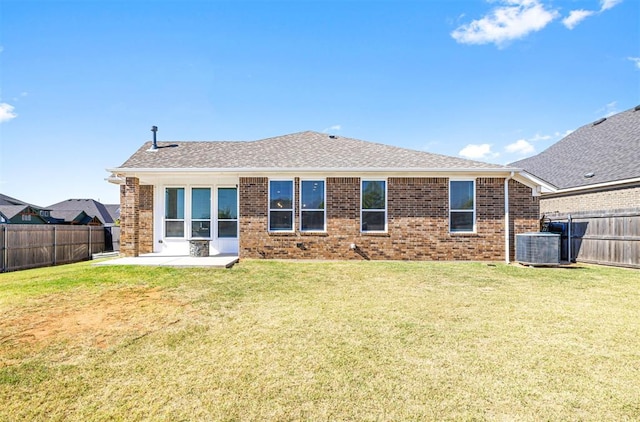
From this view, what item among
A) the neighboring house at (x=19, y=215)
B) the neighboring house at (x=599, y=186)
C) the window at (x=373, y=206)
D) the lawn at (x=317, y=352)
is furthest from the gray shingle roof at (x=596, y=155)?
the neighboring house at (x=19, y=215)

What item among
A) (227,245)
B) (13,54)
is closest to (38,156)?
(13,54)

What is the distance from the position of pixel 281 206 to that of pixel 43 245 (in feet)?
32.2

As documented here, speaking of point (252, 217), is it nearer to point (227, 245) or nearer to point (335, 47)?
point (227, 245)

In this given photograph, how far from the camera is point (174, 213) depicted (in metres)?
11.8

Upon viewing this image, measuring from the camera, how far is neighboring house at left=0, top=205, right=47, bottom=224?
25.3 m

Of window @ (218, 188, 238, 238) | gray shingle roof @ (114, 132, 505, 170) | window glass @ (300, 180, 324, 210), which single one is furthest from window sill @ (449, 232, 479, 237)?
window @ (218, 188, 238, 238)

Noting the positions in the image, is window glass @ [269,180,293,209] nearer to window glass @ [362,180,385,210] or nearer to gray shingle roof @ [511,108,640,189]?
window glass @ [362,180,385,210]

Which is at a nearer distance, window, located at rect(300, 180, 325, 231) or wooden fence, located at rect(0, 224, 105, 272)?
wooden fence, located at rect(0, 224, 105, 272)

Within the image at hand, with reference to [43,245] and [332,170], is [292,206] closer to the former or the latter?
[332,170]

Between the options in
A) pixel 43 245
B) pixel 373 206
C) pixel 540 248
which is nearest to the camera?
pixel 540 248

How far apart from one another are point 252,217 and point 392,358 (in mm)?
8339

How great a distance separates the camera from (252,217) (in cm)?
1101

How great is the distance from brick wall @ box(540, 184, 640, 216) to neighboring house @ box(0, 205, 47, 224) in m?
37.7

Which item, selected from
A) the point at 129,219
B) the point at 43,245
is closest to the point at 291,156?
the point at 129,219
